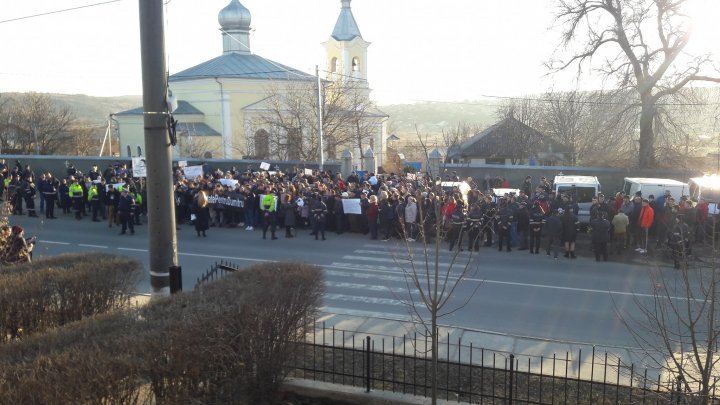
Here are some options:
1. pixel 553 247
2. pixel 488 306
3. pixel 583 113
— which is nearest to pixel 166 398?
pixel 488 306

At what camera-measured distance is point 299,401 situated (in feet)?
24.3

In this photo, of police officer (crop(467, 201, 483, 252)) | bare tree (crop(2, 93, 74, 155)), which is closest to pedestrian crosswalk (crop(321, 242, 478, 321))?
police officer (crop(467, 201, 483, 252))

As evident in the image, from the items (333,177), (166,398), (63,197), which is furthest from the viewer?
(333,177)

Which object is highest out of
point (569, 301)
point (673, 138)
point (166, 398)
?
point (673, 138)

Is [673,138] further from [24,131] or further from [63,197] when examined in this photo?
[24,131]

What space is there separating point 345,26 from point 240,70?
10.2 meters

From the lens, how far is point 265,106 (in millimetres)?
47656

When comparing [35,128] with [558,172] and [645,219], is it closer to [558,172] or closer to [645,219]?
[558,172]

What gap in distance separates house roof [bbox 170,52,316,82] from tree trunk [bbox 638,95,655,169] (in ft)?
82.4

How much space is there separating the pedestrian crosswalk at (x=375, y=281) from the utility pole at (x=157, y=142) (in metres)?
3.56

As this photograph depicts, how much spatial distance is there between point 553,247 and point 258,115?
1270 inches

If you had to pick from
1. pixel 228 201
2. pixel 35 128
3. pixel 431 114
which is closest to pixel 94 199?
pixel 228 201

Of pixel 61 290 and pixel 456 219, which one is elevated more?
pixel 61 290

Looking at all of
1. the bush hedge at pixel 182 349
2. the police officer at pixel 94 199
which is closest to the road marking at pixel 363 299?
the bush hedge at pixel 182 349
